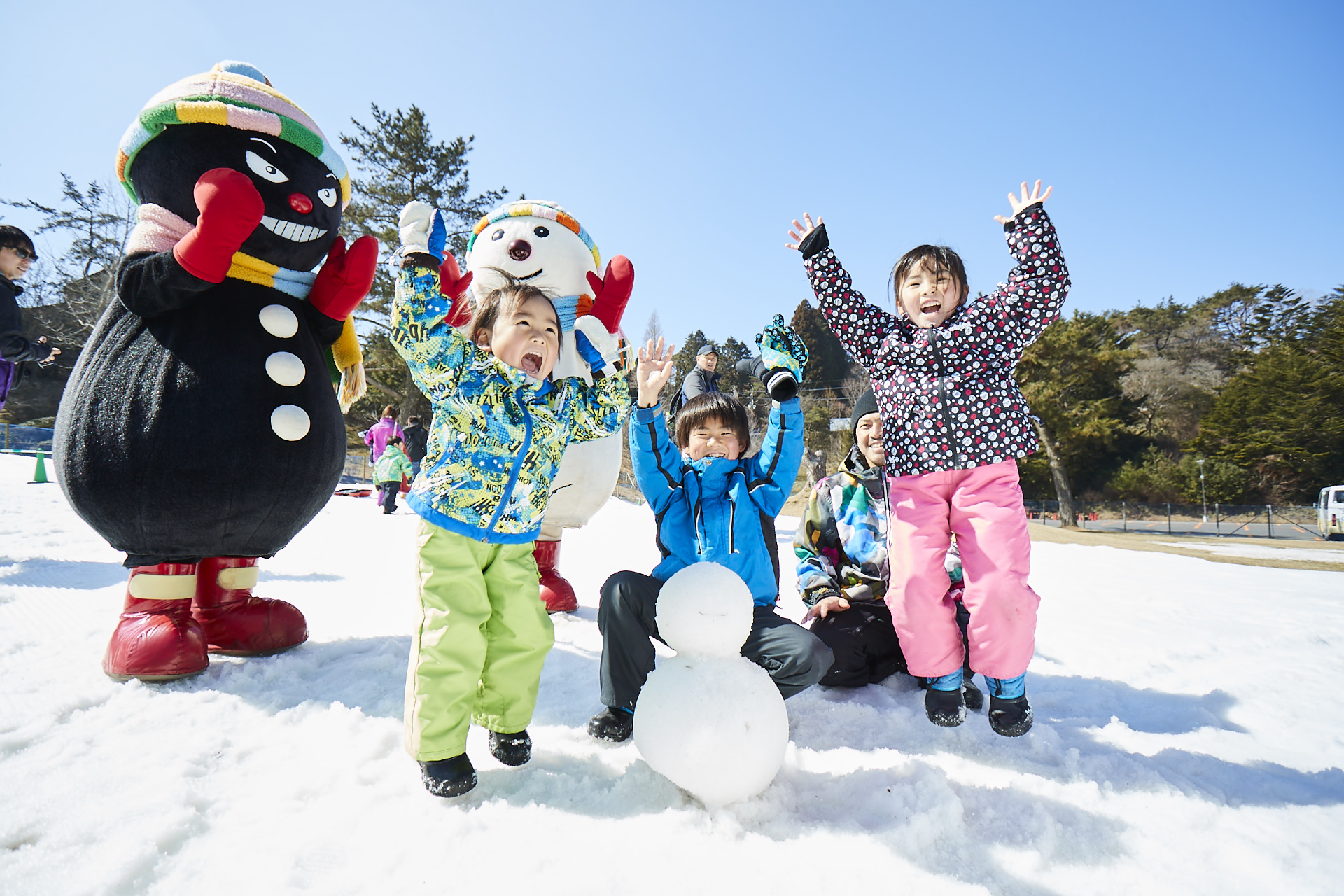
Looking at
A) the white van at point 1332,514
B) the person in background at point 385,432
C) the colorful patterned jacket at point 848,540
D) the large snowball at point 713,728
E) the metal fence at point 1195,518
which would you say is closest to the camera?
the large snowball at point 713,728

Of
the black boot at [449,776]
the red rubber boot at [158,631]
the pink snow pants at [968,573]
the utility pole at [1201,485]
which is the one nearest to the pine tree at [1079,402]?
the utility pole at [1201,485]

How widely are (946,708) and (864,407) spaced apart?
50.3 inches

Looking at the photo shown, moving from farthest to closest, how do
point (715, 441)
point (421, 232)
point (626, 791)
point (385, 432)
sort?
1. point (385, 432)
2. point (715, 441)
3. point (421, 232)
4. point (626, 791)

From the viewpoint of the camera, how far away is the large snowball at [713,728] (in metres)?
1.36

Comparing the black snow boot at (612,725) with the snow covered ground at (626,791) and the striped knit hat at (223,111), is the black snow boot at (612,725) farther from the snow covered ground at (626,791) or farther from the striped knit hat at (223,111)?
the striped knit hat at (223,111)

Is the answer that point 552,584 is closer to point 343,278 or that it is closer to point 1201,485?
point 343,278

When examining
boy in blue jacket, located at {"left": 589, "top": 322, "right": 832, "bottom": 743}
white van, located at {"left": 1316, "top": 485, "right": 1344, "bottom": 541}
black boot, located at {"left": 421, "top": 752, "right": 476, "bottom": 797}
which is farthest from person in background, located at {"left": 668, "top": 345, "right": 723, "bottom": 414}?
white van, located at {"left": 1316, "top": 485, "right": 1344, "bottom": 541}

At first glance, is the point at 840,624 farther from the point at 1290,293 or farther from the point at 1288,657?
the point at 1290,293

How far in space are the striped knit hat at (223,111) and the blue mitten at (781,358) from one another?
187 centimetres

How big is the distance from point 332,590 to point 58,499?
617 cm

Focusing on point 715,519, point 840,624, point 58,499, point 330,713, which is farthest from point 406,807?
point 58,499

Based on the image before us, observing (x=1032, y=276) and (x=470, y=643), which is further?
(x=1032, y=276)

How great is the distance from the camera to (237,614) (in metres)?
2.30

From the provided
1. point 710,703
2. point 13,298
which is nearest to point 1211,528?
point 710,703
